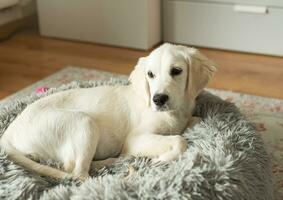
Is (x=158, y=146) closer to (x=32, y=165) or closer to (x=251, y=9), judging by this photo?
(x=32, y=165)

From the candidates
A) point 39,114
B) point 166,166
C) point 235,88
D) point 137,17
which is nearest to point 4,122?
point 39,114

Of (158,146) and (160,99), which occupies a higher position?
(160,99)

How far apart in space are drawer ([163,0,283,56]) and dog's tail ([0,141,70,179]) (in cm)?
199

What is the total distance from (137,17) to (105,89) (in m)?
1.58

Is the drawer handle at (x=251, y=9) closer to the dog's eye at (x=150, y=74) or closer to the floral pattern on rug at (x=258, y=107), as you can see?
the floral pattern on rug at (x=258, y=107)

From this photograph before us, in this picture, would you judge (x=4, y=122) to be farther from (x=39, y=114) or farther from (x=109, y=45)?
(x=109, y=45)

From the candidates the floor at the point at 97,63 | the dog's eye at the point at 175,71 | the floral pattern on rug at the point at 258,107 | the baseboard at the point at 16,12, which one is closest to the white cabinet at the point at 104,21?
the floor at the point at 97,63

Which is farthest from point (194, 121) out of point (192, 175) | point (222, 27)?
point (222, 27)

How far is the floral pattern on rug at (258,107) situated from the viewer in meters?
2.04

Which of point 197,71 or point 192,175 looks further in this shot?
point 197,71

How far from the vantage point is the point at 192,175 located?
4.70 ft

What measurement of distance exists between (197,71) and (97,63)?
156 centimetres

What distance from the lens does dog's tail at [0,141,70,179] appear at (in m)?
1.59

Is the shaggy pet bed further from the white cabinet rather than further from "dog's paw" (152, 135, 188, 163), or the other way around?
the white cabinet
